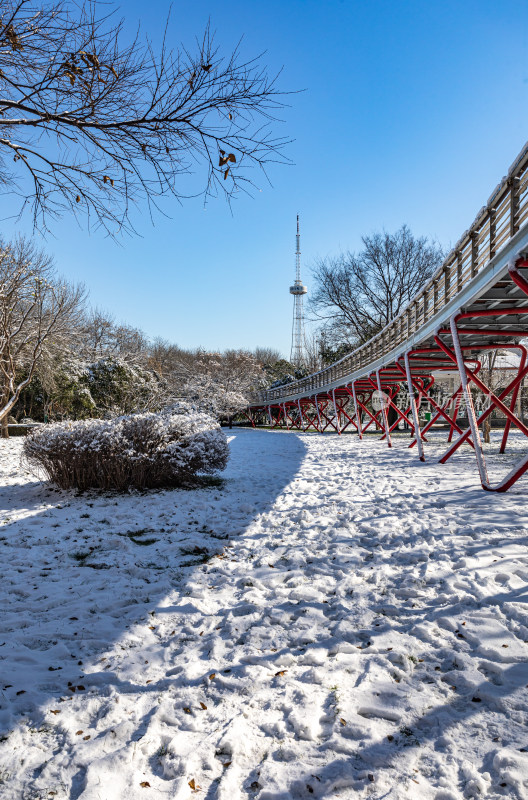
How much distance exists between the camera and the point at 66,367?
1981 cm

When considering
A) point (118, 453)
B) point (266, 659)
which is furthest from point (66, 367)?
point (266, 659)

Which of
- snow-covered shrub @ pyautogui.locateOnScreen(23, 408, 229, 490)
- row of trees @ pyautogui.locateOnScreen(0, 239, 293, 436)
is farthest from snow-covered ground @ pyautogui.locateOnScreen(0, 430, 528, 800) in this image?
row of trees @ pyautogui.locateOnScreen(0, 239, 293, 436)

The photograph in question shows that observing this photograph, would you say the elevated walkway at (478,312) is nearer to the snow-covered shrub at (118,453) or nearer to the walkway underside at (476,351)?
the walkway underside at (476,351)

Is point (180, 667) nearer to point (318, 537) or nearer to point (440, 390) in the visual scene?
point (318, 537)

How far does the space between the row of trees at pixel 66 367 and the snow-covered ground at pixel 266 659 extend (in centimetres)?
850

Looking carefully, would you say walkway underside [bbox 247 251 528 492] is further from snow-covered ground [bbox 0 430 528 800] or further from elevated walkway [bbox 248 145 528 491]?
snow-covered ground [bbox 0 430 528 800]

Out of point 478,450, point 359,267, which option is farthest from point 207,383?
point 478,450

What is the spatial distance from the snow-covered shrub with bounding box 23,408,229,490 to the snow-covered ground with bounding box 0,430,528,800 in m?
1.73

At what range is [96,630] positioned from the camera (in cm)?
294

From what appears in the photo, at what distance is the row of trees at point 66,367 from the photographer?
1343 cm

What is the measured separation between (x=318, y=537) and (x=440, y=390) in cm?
2805

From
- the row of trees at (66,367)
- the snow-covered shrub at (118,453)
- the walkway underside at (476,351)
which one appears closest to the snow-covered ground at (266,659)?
the snow-covered shrub at (118,453)

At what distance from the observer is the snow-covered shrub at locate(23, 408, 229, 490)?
7.13m

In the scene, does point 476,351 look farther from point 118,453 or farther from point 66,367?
point 66,367
